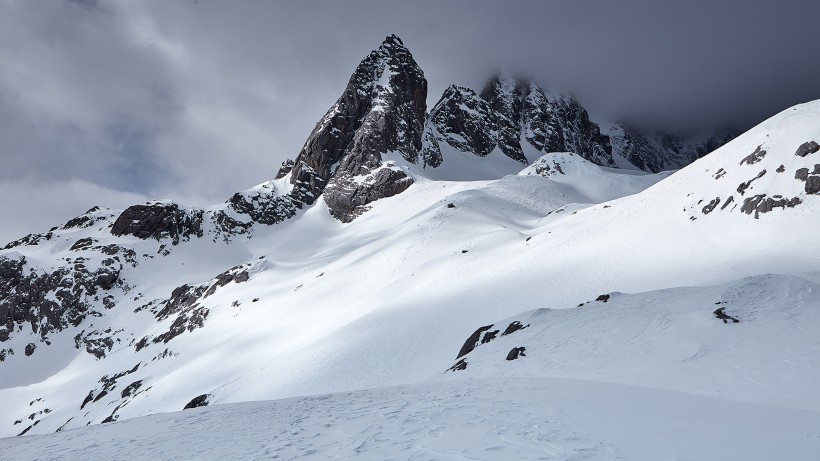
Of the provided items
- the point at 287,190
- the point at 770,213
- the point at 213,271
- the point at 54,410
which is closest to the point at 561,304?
the point at 770,213

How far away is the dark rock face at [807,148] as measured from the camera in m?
28.6

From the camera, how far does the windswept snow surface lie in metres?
6.13

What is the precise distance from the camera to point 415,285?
4216 centimetres

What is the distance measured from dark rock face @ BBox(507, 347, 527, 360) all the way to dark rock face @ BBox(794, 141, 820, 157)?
87.8 feet

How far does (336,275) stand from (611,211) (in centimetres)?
3380

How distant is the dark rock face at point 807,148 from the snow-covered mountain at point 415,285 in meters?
0.08

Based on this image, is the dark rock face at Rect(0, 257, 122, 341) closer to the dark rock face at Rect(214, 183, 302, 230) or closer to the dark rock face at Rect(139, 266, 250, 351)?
the dark rock face at Rect(139, 266, 250, 351)

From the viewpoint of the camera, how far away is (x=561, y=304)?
26.8 m

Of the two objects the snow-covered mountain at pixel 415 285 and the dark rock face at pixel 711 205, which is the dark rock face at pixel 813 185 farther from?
the dark rock face at pixel 711 205

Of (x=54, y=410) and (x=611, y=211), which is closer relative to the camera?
(x=611, y=211)

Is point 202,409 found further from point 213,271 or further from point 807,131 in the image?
point 213,271

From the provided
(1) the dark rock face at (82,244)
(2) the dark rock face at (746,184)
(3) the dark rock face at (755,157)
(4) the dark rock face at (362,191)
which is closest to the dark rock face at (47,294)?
(1) the dark rock face at (82,244)

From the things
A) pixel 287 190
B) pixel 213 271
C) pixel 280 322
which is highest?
pixel 287 190

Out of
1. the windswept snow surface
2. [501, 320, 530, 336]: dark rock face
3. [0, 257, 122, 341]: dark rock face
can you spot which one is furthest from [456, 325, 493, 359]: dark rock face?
[0, 257, 122, 341]: dark rock face
